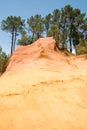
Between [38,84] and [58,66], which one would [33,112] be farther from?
[58,66]

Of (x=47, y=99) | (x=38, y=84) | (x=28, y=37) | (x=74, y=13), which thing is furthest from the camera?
(x=74, y=13)

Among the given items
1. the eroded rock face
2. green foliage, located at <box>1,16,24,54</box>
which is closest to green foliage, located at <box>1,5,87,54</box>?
green foliage, located at <box>1,16,24,54</box>

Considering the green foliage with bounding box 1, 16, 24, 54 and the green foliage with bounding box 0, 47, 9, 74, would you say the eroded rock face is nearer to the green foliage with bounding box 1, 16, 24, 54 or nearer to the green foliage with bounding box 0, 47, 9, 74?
the green foliage with bounding box 0, 47, 9, 74

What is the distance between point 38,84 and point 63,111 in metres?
2.09

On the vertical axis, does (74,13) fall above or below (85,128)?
above

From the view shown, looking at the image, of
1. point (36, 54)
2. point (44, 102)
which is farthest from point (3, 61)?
point (44, 102)

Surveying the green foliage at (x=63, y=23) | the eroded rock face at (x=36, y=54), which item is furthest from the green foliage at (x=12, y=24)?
the eroded rock face at (x=36, y=54)

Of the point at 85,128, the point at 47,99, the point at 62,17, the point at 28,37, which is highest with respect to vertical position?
the point at 62,17

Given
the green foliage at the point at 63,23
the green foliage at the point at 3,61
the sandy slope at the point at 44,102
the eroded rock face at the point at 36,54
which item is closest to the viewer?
the sandy slope at the point at 44,102

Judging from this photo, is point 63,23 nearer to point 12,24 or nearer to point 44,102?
point 12,24

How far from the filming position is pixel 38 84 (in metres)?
9.20

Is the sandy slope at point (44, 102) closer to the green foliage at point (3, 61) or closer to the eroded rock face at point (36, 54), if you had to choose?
the eroded rock face at point (36, 54)

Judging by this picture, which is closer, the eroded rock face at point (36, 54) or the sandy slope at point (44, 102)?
the sandy slope at point (44, 102)

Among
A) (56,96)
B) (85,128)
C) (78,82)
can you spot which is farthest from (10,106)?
(78,82)
